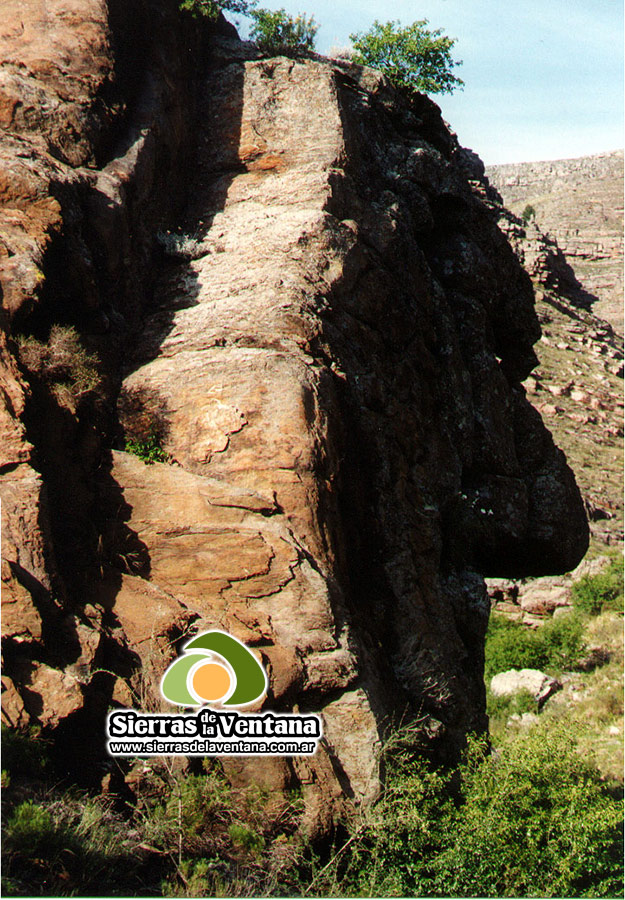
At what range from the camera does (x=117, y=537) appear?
8.03m

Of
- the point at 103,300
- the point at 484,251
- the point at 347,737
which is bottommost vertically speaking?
the point at 347,737

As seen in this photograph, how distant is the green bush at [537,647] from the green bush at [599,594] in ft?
3.02

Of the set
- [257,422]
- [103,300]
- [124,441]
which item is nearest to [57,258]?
[103,300]

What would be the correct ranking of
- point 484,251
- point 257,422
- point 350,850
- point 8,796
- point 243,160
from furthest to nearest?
point 484,251 < point 243,160 < point 257,422 < point 350,850 < point 8,796

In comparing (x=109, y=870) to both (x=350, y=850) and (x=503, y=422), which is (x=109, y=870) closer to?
(x=350, y=850)

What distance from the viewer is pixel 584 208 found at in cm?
6300

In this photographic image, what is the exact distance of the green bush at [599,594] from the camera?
27.6 meters

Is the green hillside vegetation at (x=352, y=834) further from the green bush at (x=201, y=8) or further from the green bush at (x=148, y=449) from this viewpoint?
the green bush at (x=201, y=8)

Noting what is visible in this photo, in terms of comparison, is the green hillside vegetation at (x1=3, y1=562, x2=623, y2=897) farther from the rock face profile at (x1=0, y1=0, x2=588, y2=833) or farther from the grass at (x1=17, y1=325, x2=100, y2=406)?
the grass at (x1=17, y1=325, x2=100, y2=406)

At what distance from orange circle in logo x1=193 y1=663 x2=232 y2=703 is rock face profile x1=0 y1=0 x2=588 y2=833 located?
35 cm

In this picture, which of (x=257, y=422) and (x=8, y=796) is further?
(x=257, y=422)

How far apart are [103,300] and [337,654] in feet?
16.0

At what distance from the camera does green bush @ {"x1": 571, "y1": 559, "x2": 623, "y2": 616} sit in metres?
27.6

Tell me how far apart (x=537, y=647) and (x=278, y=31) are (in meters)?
20.1
